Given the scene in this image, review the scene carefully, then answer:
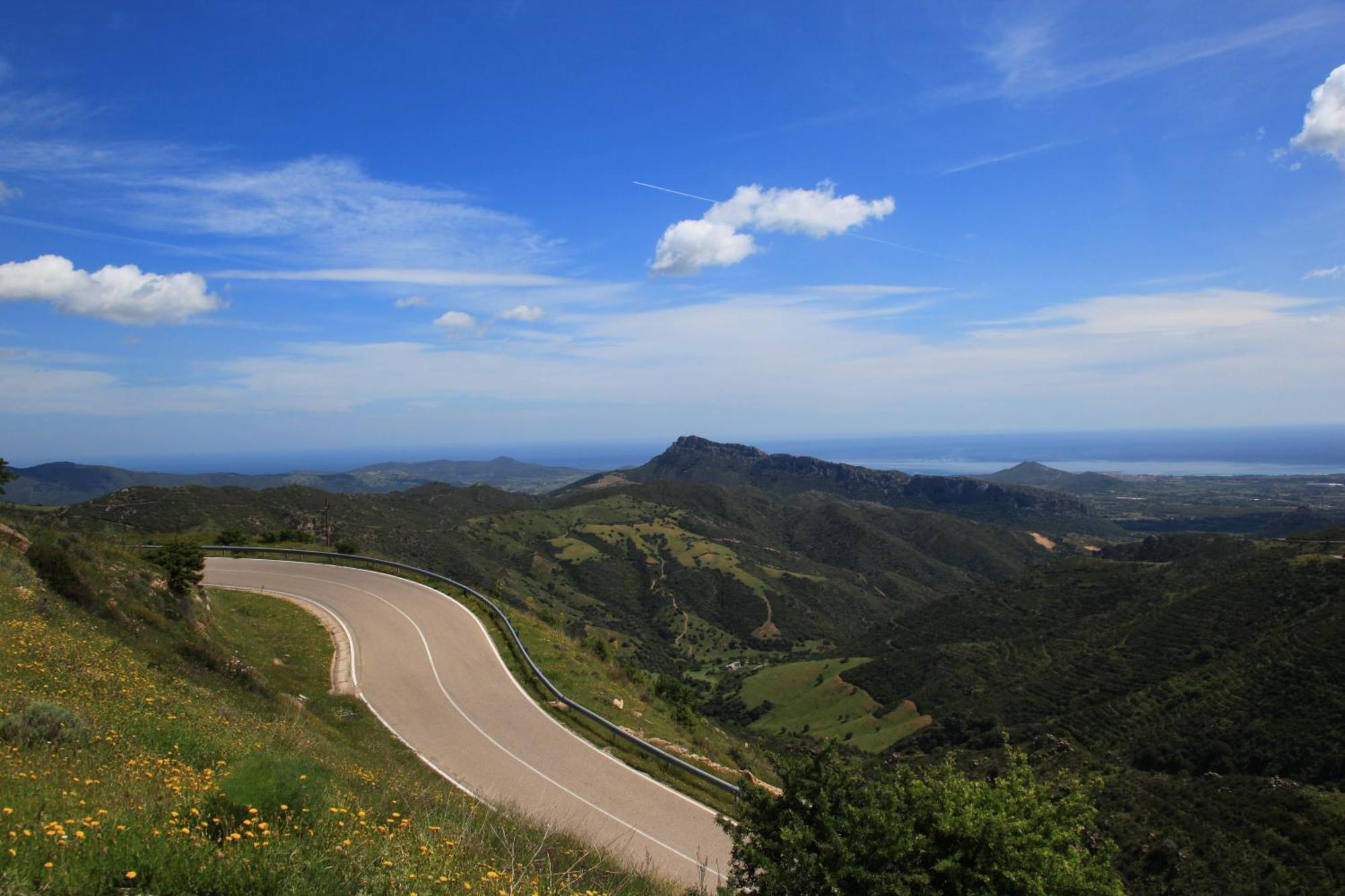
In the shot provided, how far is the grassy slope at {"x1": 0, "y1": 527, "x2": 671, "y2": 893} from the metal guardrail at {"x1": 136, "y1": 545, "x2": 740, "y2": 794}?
5119 mm

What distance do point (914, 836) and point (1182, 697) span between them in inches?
2008

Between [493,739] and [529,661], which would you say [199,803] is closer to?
[493,739]

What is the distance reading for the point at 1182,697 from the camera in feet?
147

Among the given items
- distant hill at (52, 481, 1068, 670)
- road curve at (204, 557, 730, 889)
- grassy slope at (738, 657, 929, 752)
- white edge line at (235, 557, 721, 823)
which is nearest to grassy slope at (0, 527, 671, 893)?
road curve at (204, 557, 730, 889)

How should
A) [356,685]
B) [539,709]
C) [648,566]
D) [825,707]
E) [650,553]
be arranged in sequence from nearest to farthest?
[539,709] < [356,685] < [825,707] < [648,566] < [650,553]

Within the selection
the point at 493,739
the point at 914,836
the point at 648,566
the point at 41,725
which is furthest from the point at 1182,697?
the point at 648,566

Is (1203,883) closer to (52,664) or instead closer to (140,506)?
(52,664)

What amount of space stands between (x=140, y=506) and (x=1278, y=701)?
100719 millimetres

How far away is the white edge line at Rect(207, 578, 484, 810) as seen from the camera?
13.1 metres

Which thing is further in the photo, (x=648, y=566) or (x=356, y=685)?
(x=648, y=566)

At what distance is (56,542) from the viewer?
1611cm

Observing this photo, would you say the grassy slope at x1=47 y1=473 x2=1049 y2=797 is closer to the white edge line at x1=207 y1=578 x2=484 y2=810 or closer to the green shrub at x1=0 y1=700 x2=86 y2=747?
the white edge line at x1=207 y1=578 x2=484 y2=810

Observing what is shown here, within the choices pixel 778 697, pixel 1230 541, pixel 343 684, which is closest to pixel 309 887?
pixel 343 684

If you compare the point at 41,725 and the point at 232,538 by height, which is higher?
the point at 41,725
